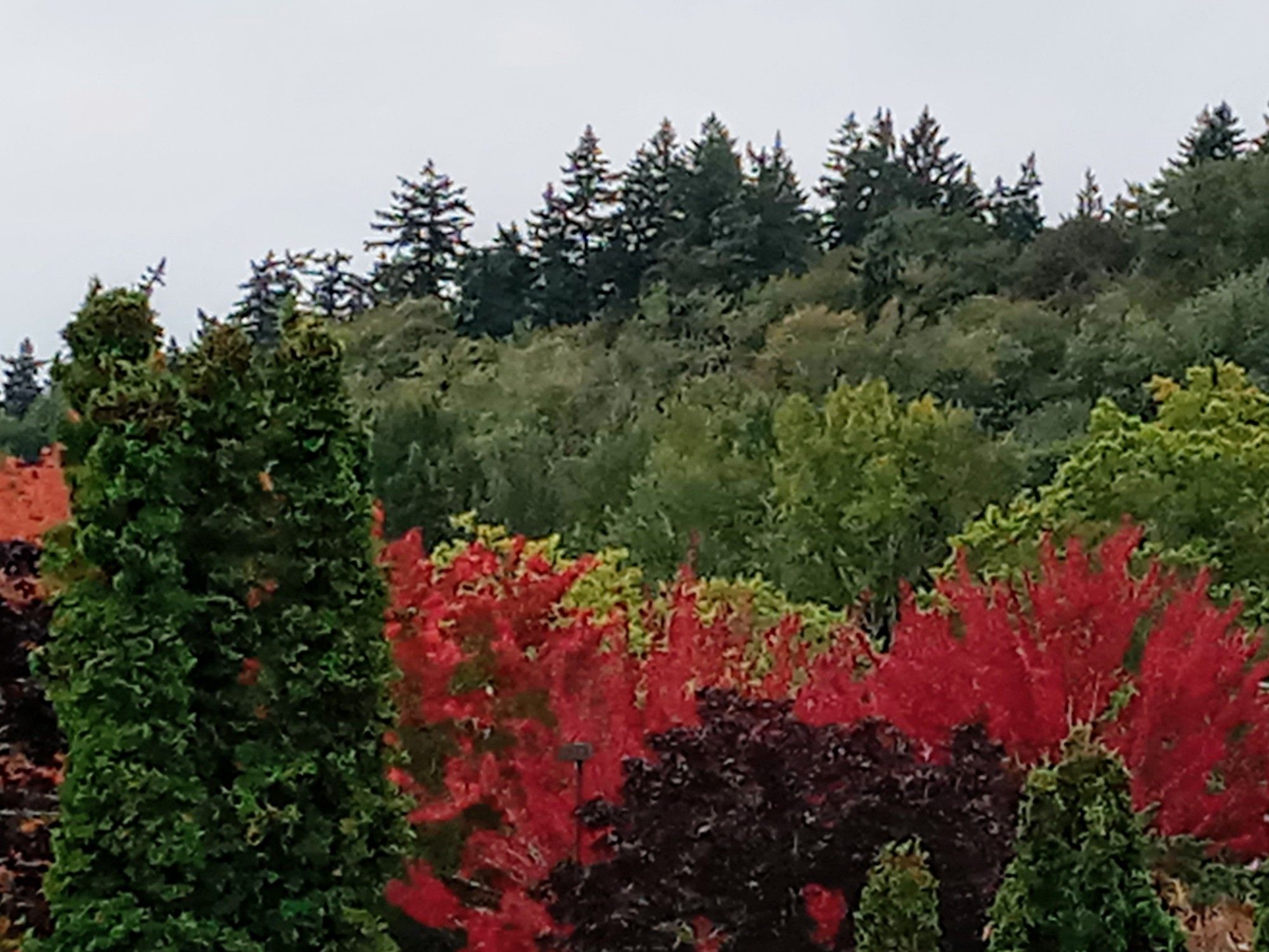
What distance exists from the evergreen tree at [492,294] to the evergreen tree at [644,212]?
3.31m

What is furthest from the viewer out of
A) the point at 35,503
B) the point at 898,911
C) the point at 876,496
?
the point at 876,496

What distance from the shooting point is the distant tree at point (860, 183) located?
6256 cm

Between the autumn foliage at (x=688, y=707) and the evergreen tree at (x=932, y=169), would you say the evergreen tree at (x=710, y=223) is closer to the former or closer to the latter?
the evergreen tree at (x=932, y=169)

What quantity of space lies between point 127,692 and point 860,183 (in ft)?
185

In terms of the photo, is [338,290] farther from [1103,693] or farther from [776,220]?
[1103,693]

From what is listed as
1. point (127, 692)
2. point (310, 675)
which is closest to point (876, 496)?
point (310, 675)

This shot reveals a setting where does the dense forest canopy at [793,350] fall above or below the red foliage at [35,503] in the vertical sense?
above

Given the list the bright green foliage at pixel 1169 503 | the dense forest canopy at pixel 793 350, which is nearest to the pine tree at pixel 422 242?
the dense forest canopy at pixel 793 350

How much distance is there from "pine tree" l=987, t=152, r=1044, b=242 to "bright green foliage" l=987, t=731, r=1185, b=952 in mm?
53378

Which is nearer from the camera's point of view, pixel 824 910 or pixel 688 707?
pixel 824 910

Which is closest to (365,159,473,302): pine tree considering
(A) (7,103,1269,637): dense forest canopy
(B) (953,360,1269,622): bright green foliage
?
(A) (7,103,1269,637): dense forest canopy

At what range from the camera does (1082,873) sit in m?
8.19

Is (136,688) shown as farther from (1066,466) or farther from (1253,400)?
(1253,400)

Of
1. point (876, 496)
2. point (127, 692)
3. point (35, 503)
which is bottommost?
point (127, 692)
